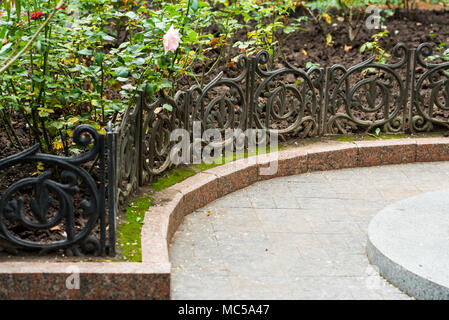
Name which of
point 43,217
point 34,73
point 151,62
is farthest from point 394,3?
point 43,217

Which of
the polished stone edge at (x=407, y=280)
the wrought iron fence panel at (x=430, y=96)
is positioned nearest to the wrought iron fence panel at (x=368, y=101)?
the wrought iron fence panel at (x=430, y=96)

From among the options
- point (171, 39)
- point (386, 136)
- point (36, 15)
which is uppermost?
point (36, 15)

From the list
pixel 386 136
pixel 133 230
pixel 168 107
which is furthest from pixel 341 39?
pixel 133 230

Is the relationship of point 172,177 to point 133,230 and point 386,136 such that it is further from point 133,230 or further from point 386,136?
point 386,136

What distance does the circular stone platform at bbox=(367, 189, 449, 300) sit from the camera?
15.9 ft

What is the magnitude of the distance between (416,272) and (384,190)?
2.36 m

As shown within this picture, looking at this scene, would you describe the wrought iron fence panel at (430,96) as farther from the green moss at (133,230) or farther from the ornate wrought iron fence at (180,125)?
the green moss at (133,230)

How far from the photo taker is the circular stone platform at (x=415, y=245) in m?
4.84

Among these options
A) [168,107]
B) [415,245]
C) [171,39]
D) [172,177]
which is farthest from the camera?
[172,177]

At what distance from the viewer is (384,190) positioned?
718 centimetres

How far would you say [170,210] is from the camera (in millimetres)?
5855

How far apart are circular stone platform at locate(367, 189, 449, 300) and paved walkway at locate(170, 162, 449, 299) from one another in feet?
0.37

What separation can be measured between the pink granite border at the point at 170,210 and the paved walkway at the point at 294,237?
0.10 metres

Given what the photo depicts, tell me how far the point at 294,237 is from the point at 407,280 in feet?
4.09
